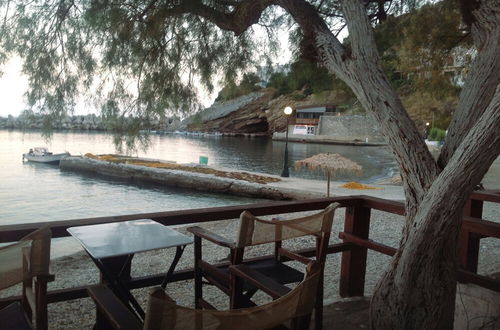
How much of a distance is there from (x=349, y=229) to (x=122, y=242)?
191cm

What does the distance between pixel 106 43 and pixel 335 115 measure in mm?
63360

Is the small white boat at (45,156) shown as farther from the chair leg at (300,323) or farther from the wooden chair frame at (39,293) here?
the chair leg at (300,323)

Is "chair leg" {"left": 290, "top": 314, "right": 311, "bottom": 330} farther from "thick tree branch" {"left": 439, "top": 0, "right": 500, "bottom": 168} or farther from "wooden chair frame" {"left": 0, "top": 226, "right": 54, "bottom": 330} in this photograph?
"thick tree branch" {"left": 439, "top": 0, "right": 500, "bottom": 168}

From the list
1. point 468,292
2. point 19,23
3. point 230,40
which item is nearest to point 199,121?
point 230,40

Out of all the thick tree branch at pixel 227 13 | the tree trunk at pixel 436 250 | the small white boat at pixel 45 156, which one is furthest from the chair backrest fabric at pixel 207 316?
the small white boat at pixel 45 156

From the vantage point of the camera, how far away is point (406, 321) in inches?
88.0

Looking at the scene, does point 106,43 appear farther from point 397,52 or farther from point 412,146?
point 397,52

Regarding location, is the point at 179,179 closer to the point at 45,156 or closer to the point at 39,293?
the point at 45,156

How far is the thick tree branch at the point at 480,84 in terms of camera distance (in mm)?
2182

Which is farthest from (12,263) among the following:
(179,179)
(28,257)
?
(179,179)

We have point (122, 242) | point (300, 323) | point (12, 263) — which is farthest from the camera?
point (122, 242)

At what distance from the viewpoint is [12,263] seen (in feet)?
4.90

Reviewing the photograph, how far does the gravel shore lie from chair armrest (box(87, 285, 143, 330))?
206 centimetres

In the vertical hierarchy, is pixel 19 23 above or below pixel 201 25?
below
